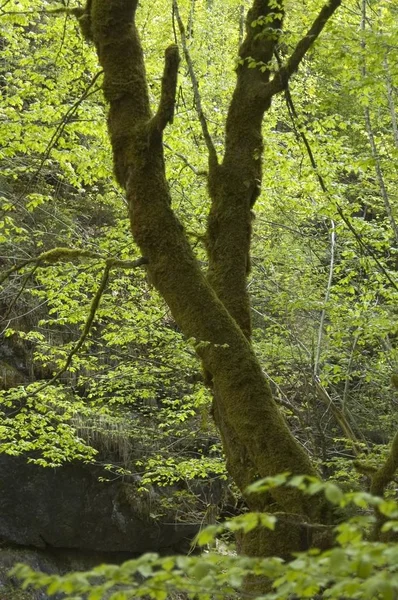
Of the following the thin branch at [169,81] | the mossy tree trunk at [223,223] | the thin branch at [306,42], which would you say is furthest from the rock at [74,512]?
the thin branch at [306,42]

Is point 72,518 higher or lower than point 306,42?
lower

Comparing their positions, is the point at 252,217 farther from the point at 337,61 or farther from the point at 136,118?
Answer: the point at 337,61

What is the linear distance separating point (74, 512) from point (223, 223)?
8788 mm

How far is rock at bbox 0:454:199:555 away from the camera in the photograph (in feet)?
39.1

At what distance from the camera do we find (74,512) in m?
12.3

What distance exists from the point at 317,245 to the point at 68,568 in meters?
7.01

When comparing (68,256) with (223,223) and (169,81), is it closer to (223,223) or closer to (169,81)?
(223,223)

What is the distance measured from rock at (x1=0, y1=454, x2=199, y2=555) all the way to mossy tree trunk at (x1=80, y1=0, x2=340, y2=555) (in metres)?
8.17

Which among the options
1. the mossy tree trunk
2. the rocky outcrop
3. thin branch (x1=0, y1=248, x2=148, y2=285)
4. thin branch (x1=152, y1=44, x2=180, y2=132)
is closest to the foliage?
the mossy tree trunk

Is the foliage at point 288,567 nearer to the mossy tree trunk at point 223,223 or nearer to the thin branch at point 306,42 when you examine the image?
the mossy tree trunk at point 223,223

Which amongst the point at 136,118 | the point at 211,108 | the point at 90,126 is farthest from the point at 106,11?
the point at 211,108

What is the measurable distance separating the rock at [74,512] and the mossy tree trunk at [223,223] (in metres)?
8.17

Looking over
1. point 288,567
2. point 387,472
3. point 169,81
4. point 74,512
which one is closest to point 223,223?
point 169,81

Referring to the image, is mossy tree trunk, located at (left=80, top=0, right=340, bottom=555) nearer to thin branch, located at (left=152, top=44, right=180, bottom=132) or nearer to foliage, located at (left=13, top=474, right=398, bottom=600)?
thin branch, located at (left=152, top=44, right=180, bottom=132)
